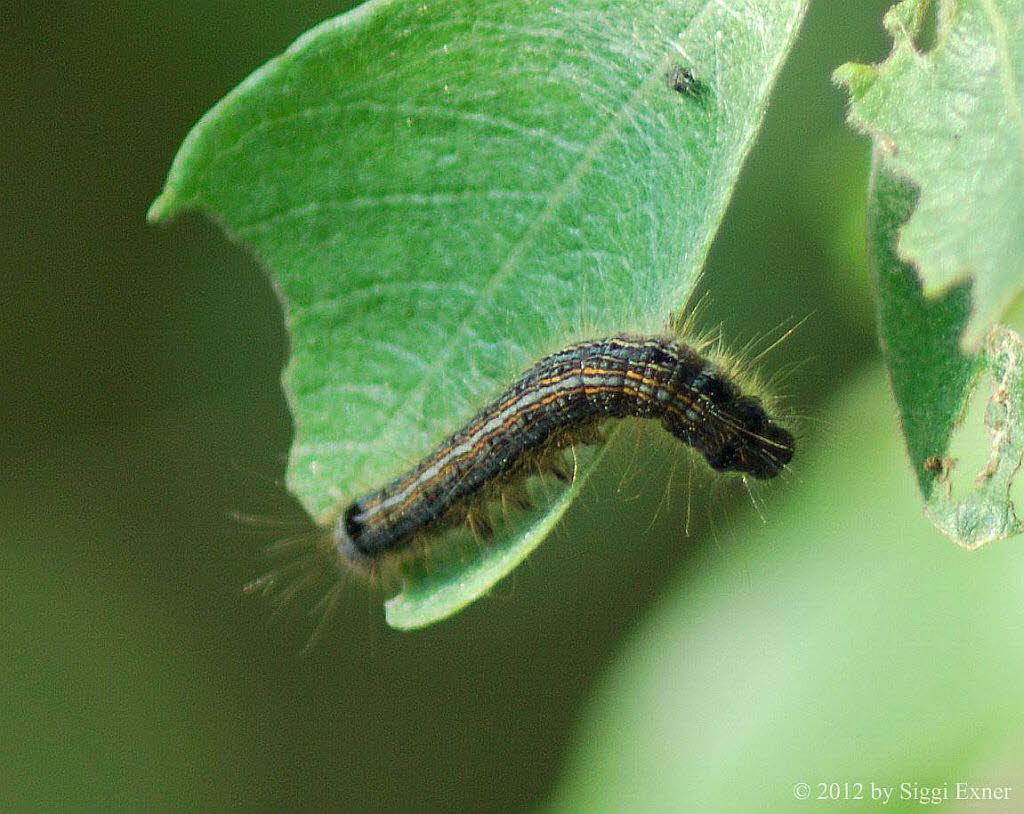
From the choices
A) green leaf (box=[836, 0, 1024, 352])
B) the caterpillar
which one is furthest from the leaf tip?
the caterpillar

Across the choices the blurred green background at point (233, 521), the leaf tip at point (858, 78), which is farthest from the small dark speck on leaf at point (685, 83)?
the blurred green background at point (233, 521)

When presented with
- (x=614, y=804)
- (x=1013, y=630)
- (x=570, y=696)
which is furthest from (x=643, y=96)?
(x=570, y=696)

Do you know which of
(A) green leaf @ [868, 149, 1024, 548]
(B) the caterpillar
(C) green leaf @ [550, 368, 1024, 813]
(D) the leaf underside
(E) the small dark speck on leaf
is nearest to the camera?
(D) the leaf underside

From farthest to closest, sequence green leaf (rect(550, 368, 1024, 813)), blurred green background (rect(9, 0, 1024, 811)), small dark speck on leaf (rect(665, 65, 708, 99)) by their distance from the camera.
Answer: blurred green background (rect(9, 0, 1024, 811)), green leaf (rect(550, 368, 1024, 813)), small dark speck on leaf (rect(665, 65, 708, 99))

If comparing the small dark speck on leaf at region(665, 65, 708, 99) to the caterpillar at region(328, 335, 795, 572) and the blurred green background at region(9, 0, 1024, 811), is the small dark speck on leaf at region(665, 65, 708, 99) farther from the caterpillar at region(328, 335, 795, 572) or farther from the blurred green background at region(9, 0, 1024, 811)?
the blurred green background at region(9, 0, 1024, 811)

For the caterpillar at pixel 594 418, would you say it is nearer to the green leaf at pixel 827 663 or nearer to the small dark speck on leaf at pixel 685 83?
the green leaf at pixel 827 663

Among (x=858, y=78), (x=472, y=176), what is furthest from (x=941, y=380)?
(x=472, y=176)

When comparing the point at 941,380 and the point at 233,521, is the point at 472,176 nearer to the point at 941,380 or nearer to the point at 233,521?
the point at 941,380
